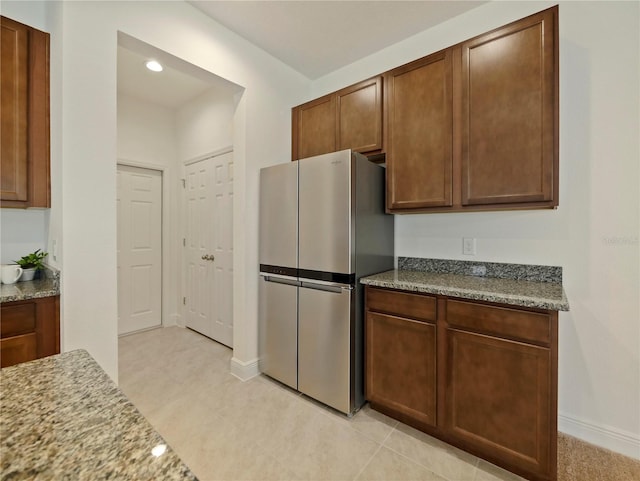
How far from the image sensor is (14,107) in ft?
5.73

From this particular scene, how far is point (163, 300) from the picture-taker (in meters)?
3.82

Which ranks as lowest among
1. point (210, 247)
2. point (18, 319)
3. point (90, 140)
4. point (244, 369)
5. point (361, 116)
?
point (244, 369)

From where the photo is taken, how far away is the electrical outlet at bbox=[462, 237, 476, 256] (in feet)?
7.13

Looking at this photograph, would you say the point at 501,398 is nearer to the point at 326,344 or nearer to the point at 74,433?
the point at 326,344

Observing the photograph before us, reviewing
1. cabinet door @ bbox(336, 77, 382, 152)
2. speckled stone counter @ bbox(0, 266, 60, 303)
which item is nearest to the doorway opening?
cabinet door @ bbox(336, 77, 382, 152)

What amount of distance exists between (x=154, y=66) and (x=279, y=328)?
2.68 m

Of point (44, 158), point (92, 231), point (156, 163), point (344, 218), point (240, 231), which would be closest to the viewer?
point (92, 231)

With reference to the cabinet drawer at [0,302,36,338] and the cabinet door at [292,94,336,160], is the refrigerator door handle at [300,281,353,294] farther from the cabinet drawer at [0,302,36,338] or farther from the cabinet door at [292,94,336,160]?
the cabinet drawer at [0,302,36,338]

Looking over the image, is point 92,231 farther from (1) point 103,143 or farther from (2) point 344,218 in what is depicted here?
(2) point 344,218

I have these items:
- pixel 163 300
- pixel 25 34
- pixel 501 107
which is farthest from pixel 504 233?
pixel 163 300

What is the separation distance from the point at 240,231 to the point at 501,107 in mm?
2044

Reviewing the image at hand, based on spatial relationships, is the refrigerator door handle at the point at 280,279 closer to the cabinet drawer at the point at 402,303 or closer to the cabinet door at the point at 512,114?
the cabinet drawer at the point at 402,303

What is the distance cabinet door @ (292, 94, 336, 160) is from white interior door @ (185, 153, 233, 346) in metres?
0.88

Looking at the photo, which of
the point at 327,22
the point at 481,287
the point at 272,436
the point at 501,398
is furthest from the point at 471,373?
the point at 327,22
